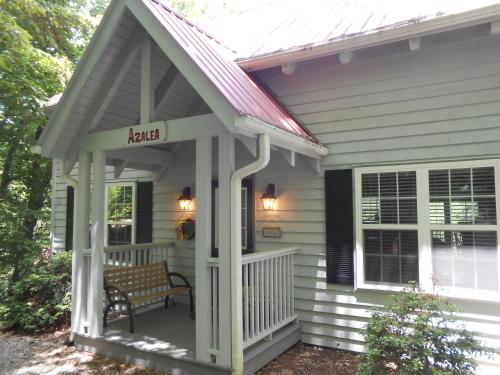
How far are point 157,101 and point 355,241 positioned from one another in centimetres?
354

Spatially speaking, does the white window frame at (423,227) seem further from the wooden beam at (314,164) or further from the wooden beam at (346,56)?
the wooden beam at (346,56)

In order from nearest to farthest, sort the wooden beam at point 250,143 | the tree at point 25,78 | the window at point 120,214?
the wooden beam at point 250,143, the tree at point 25,78, the window at point 120,214

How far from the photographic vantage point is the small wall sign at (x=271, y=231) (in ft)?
18.2

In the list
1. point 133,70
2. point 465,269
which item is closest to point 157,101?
point 133,70

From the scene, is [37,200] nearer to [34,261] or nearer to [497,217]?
[34,261]

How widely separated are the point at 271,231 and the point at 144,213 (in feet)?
9.16

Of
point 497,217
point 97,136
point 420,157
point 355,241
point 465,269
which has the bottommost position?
point 465,269

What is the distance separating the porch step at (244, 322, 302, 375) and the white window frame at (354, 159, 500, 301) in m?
1.13

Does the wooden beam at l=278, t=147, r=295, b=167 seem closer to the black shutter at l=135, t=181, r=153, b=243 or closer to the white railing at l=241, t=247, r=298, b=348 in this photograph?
the white railing at l=241, t=247, r=298, b=348

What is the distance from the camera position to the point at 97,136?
4996mm

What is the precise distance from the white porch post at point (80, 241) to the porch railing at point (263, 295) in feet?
6.50

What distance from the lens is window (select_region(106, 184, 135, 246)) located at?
7418 mm

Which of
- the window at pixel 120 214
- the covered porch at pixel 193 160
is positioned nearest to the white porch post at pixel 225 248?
the covered porch at pixel 193 160

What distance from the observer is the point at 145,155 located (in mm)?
5941
